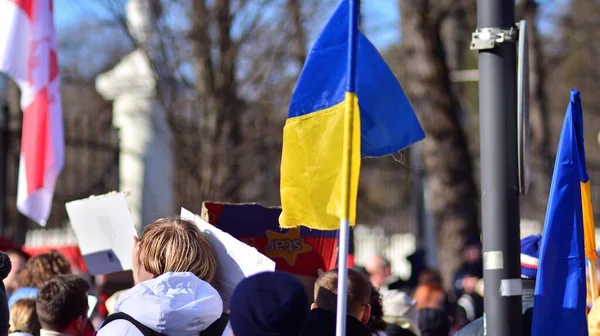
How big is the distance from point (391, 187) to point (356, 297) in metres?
15.3

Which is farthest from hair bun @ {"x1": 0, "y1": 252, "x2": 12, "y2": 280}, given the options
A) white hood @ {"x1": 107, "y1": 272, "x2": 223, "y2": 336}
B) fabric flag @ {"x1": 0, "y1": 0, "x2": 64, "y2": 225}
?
fabric flag @ {"x1": 0, "y1": 0, "x2": 64, "y2": 225}

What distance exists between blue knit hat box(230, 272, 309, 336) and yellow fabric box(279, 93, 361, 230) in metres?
0.92

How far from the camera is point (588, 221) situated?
16.6 feet

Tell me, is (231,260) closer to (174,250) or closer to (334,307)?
(174,250)

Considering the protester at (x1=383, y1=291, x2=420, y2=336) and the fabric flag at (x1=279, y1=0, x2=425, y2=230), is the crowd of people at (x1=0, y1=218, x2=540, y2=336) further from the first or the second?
the protester at (x1=383, y1=291, x2=420, y2=336)

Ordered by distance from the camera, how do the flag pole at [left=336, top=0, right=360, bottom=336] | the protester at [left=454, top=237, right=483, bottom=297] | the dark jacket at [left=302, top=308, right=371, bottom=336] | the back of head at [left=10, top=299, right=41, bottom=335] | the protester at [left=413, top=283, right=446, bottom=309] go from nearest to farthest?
the flag pole at [left=336, top=0, right=360, bottom=336] < the dark jacket at [left=302, top=308, right=371, bottom=336] < the back of head at [left=10, top=299, right=41, bottom=335] < the protester at [left=413, top=283, right=446, bottom=309] < the protester at [left=454, top=237, right=483, bottom=297]

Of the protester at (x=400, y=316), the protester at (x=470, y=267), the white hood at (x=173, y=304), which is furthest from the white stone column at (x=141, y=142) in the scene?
the white hood at (x=173, y=304)

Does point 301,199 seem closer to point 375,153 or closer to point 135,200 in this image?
point 375,153

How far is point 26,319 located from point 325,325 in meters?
1.70

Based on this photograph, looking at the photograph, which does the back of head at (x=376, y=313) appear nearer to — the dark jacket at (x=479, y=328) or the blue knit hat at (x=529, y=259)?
the dark jacket at (x=479, y=328)

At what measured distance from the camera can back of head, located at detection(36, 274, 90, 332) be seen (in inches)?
184

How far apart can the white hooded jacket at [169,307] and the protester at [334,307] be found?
721 millimetres

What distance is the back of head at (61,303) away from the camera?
468 cm

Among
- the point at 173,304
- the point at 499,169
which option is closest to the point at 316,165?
the point at 499,169
